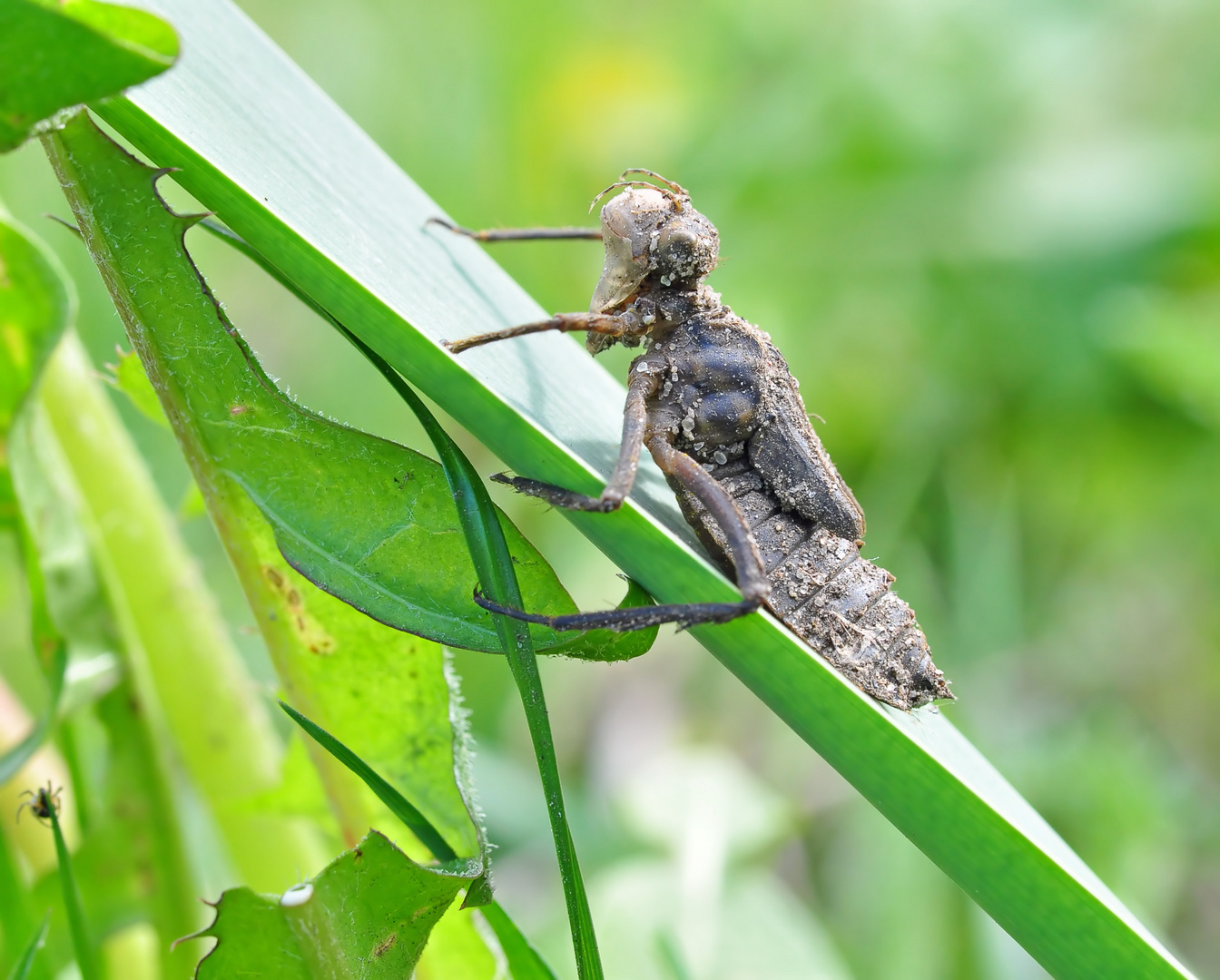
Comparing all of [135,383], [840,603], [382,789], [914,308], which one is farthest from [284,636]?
[914,308]

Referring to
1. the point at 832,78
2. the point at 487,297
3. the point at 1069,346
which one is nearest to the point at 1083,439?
the point at 1069,346

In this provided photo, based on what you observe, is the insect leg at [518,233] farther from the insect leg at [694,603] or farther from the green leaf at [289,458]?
the green leaf at [289,458]

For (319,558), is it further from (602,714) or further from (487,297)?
(602,714)

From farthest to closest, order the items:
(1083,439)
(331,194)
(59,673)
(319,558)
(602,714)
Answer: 1. (1083,439)
2. (602,714)
3. (59,673)
4. (331,194)
5. (319,558)

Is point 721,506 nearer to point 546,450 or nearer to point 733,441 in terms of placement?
point 733,441

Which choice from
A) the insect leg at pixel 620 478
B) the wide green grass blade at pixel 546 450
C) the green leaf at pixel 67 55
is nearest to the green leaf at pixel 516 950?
the wide green grass blade at pixel 546 450

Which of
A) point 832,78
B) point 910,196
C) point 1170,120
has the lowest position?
point 910,196

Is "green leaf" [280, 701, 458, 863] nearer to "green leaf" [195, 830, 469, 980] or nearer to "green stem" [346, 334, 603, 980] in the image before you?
"green leaf" [195, 830, 469, 980]
